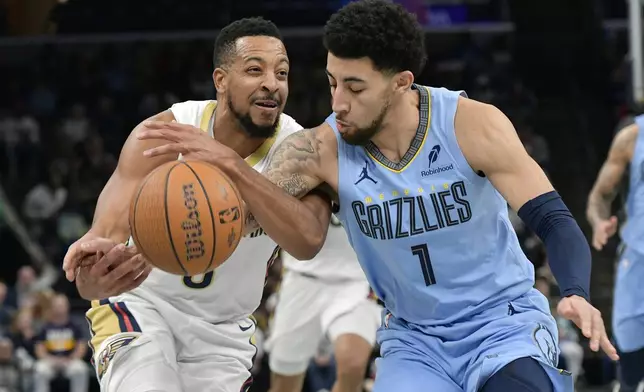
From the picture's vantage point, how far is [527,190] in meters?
3.92

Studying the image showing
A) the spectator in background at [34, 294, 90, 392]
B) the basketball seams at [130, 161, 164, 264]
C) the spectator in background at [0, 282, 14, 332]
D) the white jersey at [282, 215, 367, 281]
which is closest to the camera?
the basketball seams at [130, 161, 164, 264]

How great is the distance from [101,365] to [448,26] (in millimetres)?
12435

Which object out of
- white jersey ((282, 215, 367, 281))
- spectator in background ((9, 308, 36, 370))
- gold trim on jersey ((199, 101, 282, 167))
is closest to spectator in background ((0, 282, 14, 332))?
spectator in background ((9, 308, 36, 370))

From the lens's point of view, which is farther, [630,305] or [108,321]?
[630,305]

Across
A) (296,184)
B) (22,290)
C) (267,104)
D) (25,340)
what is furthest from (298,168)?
(22,290)

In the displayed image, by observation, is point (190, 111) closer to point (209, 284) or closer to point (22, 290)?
point (209, 284)

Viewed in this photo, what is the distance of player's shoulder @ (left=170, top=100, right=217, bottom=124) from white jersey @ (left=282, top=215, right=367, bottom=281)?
276 centimetres

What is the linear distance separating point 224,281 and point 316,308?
288 cm

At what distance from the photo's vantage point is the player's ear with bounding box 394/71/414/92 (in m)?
4.12

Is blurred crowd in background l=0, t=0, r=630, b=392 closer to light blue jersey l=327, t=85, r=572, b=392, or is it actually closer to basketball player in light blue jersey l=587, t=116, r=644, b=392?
basketball player in light blue jersey l=587, t=116, r=644, b=392

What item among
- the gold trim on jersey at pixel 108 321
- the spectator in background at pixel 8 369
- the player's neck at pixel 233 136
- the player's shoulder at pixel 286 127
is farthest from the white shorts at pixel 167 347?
the spectator in background at pixel 8 369

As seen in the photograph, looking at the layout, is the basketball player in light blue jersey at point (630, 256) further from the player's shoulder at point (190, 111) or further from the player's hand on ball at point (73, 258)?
the player's hand on ball at point (73, 258)

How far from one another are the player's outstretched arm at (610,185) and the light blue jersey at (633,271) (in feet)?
0.20

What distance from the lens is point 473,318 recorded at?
4.01m
